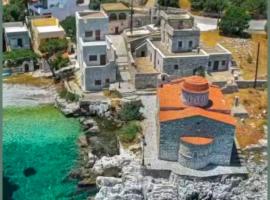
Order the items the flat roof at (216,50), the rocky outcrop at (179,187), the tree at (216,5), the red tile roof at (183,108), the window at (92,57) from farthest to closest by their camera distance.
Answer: the tree at (216,5)
the flat roof at (216,50)
the window at (92,57)
the red tile roof at (183,108)
the rocky outcrop at (179,187)

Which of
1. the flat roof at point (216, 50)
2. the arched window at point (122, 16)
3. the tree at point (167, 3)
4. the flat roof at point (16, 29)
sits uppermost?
the tree at point (167, 3)

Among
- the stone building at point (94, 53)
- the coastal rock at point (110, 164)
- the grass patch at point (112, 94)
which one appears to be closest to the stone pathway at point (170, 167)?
the coastal rock at point (110, 164)

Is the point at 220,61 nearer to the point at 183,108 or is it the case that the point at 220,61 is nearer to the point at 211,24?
the point at 211,24

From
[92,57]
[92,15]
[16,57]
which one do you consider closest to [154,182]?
[92,57]

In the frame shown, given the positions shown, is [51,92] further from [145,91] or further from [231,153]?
[231,153]

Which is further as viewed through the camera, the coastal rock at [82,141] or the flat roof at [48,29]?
the flat roof at [48,29]

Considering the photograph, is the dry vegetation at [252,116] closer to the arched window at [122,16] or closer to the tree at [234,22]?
the tree at [234,22]

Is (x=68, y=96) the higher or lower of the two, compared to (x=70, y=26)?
lower

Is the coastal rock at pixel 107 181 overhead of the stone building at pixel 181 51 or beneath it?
beneath
